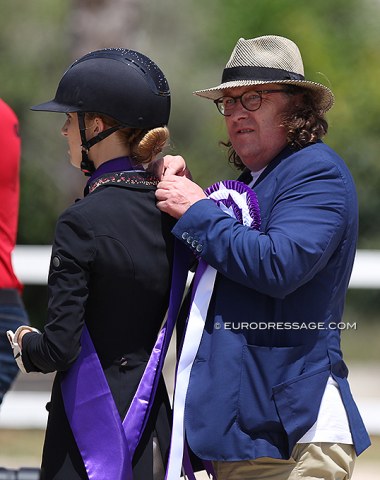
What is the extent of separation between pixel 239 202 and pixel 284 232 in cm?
22

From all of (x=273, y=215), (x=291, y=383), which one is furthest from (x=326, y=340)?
(x=273, y=215)

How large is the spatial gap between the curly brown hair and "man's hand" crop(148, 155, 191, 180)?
13.4 inches

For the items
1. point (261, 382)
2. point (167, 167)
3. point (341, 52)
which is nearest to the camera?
point (261, 382)

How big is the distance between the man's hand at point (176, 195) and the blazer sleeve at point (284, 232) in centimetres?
3

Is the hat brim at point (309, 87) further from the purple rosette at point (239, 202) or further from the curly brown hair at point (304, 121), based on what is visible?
the purple rosette at point (239, 202)

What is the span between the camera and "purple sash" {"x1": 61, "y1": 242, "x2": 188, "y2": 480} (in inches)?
114

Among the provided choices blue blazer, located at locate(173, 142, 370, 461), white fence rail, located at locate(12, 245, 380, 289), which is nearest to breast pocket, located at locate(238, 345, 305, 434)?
blue blazer, located at locate(173, 142, 370, 461)

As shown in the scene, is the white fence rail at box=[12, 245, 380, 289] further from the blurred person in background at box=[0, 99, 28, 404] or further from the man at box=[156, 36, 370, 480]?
the man at box=[156, 36, 370, 480]

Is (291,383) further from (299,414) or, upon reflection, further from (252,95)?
(252,95)

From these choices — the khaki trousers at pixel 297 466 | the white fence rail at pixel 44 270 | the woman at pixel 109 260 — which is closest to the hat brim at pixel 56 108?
the woman at pixel 109 260

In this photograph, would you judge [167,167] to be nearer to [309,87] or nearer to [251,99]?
[251,99]

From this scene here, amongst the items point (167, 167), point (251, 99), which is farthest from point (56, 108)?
point (251, 99)

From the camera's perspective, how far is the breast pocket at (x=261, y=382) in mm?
2951

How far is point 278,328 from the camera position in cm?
299
